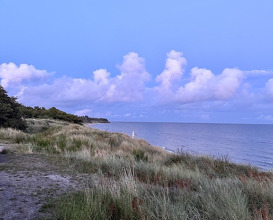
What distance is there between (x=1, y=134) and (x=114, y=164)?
12.0 metres

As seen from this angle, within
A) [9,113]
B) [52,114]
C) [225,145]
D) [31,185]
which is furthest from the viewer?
[52,114]

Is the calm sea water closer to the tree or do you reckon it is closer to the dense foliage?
the tree

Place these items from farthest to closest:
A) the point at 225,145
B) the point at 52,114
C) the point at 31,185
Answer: the point at 52,114
the point at 225,145
the point at 31,185

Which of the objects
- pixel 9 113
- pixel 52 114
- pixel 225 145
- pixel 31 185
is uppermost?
pixel 52 114

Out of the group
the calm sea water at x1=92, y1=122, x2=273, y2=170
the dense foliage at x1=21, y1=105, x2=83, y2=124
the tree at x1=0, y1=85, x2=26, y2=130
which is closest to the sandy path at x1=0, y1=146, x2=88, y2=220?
the calm sea water at x1=92, y1=122, x2=273, y2=170

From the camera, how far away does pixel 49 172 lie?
7.16 meters

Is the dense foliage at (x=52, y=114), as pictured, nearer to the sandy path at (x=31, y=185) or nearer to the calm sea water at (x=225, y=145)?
the calm sea water at (x=225, y=145)

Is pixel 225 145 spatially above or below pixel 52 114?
below

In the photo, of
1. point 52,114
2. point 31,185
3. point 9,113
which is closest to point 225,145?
point 52,114

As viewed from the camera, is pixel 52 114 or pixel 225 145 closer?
pixel 225 145

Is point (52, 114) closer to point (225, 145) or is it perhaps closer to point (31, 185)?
point (225, 145)

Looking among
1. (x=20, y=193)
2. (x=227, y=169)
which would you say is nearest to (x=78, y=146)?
(x=227, y=169)

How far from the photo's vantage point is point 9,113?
26.2 m

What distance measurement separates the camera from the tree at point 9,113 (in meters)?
25.1
